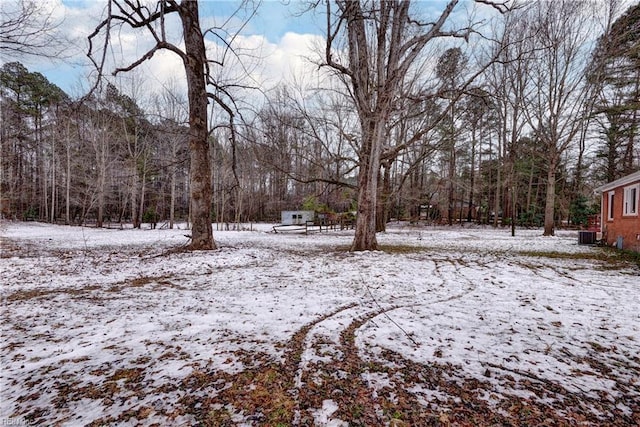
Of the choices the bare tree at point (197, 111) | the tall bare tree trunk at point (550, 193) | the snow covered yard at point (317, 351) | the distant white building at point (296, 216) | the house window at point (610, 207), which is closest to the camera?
the snow covered yard at point (317, 351)

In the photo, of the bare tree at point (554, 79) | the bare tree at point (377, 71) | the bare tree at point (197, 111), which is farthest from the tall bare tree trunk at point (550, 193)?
the bare tree at point (197, 111)

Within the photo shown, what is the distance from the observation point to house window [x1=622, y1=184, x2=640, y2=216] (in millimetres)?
10781

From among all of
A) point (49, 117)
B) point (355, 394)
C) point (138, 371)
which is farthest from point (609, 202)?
point (49, 117)

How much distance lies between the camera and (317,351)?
2906mm

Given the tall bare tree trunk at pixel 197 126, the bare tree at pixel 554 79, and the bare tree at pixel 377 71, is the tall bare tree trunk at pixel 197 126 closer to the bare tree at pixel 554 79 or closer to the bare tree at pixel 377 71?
the bare tree at pixel 377 71

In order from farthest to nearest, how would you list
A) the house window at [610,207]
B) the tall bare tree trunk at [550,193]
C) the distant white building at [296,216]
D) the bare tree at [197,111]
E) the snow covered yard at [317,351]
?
the distant white building at [296,216] → the tall bare tree trunk at [550,193] → the house window at [610,207] → the bare tree at [197,111] → the snow covered yard at [317,351]

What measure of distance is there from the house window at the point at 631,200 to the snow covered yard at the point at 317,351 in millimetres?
7465

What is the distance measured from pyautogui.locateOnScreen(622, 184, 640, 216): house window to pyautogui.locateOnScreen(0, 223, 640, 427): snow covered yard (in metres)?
7.46

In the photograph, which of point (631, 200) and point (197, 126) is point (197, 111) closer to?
point (197, 126)

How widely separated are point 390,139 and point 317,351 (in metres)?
14.1

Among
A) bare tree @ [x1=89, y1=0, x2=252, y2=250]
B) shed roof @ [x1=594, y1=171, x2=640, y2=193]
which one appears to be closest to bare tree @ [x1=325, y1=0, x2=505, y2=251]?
bare tree @ [x1=89, y1=0, x2=252, y2=250]

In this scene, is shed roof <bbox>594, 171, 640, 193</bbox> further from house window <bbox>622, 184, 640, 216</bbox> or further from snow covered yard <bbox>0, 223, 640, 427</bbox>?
snow covered yard <bbox>0, 223, 640, 427</bbox>

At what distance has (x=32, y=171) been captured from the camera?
28.8 meters

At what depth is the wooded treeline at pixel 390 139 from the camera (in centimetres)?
1157
